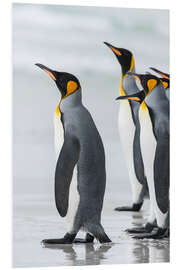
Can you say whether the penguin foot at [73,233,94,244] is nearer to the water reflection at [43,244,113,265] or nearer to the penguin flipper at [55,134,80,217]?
the water reflection at [43,244,113,265]

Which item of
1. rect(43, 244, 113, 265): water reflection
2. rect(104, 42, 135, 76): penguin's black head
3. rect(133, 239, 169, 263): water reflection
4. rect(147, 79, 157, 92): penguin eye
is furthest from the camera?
rect(147, 79, 157, 92): penguin eye

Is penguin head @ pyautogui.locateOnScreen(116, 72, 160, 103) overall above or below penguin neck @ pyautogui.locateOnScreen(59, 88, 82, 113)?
above

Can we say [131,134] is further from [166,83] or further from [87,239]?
[87,239]

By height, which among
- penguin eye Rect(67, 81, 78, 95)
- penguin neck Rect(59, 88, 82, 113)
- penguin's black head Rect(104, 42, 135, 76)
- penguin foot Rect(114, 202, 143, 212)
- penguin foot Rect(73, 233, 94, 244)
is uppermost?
penguin's black head Rect(104, 42, 135, 76)

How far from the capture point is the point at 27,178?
4137 mm

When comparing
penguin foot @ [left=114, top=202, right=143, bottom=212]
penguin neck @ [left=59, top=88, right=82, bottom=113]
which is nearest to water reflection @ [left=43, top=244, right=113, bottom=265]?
penguin foot @ [left=114, top=202, right=143, bottom=212]

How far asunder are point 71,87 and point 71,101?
0.10 metres

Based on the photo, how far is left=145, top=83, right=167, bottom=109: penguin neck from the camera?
14.6ft

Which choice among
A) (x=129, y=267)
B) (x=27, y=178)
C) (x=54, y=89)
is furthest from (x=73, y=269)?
(x=54, y=89)

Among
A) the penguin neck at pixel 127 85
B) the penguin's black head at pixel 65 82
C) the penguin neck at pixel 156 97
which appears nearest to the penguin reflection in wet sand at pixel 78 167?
the penguin's black head at pixel 65 82

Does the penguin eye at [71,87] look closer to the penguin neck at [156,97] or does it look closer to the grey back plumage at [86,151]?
the grey back plumage at [86,151]

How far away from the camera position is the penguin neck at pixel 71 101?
13.9 feet
